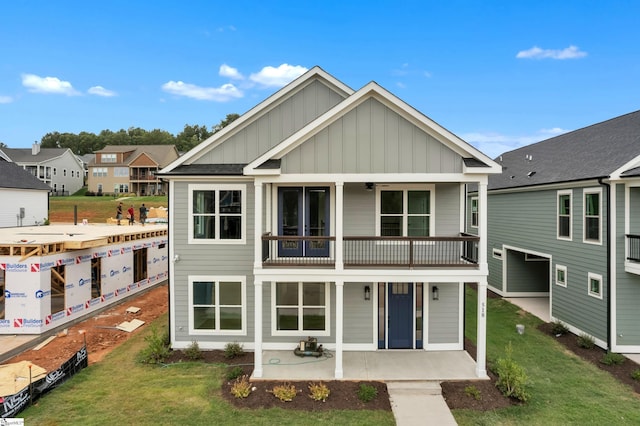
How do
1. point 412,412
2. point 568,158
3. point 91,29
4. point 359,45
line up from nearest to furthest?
1. point 412,412
2. point 568,158
3. point 91,29
4. point 359,45

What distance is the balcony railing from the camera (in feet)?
34.3

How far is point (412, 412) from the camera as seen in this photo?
764 cm

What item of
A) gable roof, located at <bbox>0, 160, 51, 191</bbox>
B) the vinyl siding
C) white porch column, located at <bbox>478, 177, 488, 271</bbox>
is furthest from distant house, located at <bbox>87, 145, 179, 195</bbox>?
white porch column, located at <bbox>478, 177, 488, 271</bbox>

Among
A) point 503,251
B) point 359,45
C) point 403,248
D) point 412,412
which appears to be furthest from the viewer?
point 359,45

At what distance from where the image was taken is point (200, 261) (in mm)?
11070

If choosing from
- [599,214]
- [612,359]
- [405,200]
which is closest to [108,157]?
[405,200]

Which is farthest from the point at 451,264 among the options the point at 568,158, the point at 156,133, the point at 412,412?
the point at 156,133

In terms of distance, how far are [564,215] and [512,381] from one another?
7.87 m

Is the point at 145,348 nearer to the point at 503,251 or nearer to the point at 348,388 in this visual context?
the point at 348,388

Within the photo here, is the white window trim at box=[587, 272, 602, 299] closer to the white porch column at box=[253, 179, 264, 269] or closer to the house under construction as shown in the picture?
the white porch column at box=[253, 179, 264, 269]

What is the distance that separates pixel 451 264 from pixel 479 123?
24.7 m

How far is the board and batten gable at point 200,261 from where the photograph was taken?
11008mm

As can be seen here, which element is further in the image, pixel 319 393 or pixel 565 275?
pixel 565 275

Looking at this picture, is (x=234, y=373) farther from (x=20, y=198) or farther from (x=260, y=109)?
(x=20, y=198)
